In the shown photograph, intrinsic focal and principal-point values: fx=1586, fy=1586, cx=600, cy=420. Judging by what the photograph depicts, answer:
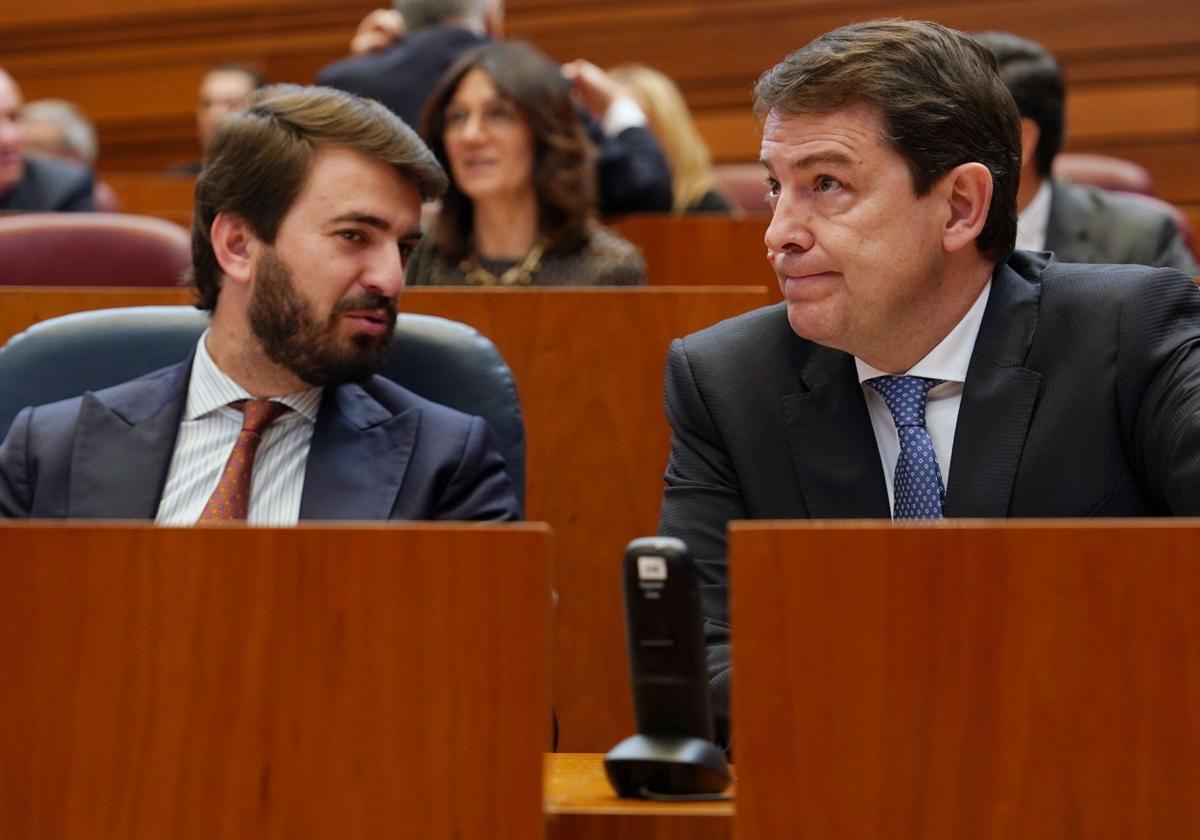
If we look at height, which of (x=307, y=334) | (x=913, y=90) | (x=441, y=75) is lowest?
(x=307, y=334)

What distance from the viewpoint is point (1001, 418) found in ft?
5.02

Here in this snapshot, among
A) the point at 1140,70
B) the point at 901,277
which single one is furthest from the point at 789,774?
the point at 1140,70

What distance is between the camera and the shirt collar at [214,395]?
188 centimetres

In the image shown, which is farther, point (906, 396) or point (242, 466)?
point (242, 466)

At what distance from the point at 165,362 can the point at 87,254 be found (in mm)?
838

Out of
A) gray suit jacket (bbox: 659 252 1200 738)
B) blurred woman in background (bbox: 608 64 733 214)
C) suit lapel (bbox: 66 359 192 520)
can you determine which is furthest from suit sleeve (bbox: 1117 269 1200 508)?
blurred woman in background (bbox: 608 64 733 214)

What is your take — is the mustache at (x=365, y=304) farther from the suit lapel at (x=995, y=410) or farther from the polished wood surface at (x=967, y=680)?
the polished wood surface at (x=967, y=680)

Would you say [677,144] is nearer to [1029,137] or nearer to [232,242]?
[1029,137]

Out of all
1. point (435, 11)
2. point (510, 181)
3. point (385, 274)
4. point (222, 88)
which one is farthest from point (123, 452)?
point (222, 88)

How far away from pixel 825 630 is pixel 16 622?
0.51 m

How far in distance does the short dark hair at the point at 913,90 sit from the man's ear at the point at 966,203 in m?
0.01

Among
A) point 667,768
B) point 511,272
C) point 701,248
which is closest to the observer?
point 667,768

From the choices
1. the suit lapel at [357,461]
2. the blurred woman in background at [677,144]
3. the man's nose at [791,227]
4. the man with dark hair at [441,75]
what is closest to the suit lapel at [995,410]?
the man's nose at [791,227]

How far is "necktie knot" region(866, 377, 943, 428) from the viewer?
159 cm
